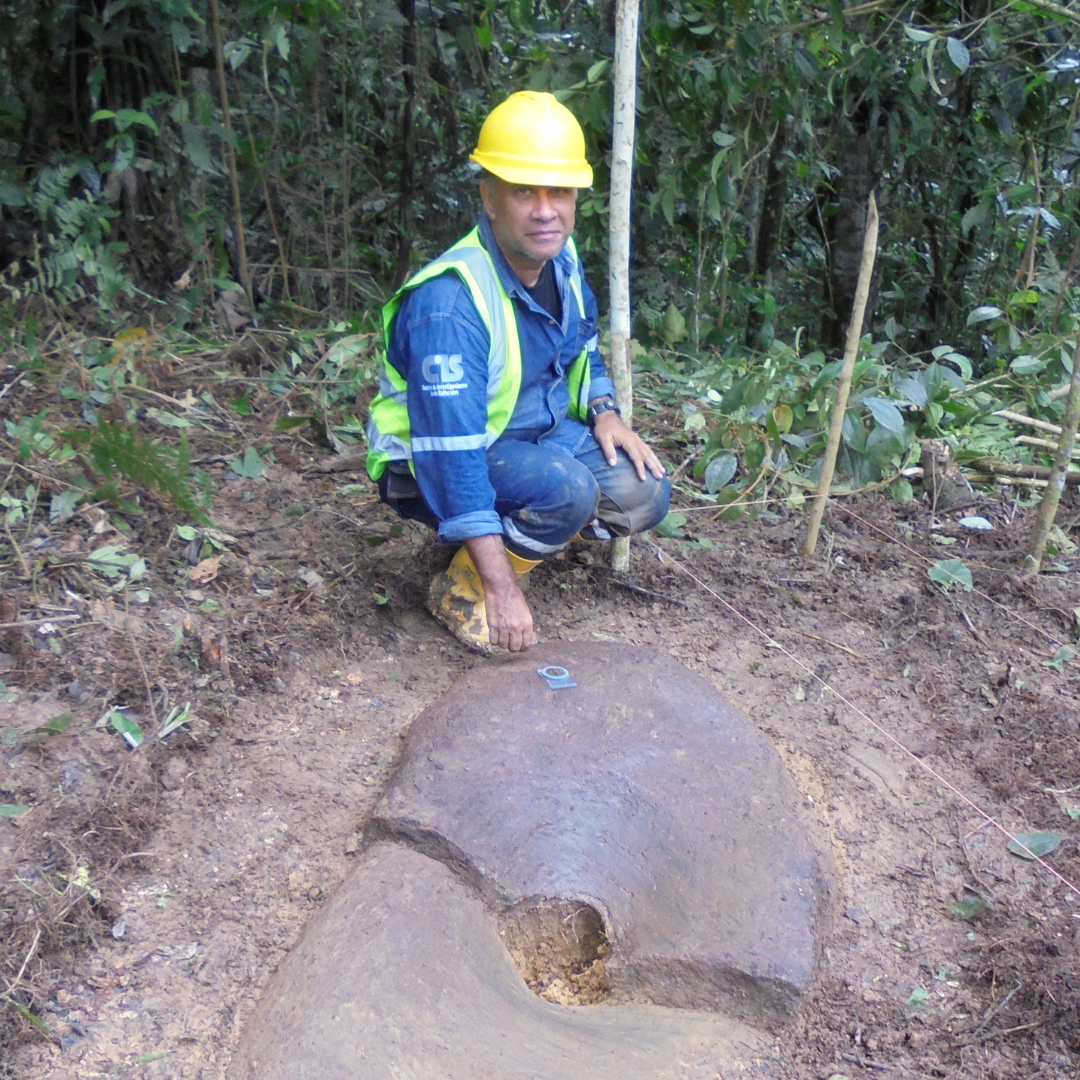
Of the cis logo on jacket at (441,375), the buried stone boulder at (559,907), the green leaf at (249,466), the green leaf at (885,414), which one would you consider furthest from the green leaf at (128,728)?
the green leaf at (885,414)

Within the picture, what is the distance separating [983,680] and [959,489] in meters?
0.89

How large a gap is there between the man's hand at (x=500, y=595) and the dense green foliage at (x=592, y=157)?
924 mm

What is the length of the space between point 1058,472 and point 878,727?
0.92 m

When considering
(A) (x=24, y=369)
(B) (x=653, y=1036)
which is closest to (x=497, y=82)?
(A) (x=24, y=369)

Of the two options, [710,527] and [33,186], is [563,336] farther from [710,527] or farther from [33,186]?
[33,186]

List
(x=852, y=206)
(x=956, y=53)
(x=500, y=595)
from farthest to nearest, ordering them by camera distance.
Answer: (x=852, y=206)
(x=956, y=53)
(x=500, y=595)

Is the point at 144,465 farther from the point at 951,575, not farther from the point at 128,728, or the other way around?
the point at 951,575

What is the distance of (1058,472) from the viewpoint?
2.71 meters

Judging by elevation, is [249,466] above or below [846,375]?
below

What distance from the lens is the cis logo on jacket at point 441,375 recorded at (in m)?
2.12

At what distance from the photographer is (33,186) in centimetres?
349

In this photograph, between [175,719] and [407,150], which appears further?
[407,150]

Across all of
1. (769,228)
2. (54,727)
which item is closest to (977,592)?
(54,727)

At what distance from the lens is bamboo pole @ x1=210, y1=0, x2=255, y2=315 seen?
358 cm
